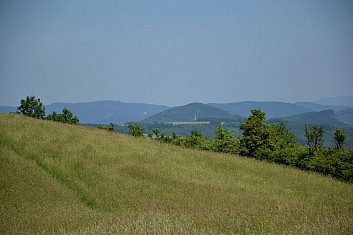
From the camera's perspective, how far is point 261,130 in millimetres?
37469

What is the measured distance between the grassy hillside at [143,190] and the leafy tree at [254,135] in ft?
38.0

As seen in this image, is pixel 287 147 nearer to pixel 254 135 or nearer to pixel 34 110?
pixel 254 135

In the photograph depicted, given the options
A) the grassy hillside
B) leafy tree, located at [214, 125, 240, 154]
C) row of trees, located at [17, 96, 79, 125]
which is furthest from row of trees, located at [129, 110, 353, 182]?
row of trees, located at [17, 96, 79, 125]

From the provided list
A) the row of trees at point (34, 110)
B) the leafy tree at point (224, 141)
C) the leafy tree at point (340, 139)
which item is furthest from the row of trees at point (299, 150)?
the row of trees at point (34, 110)

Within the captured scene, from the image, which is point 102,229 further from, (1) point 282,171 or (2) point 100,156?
(1) point 282,171

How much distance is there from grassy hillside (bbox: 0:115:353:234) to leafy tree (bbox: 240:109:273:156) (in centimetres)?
1159

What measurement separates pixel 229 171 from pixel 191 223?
13846 millimetres

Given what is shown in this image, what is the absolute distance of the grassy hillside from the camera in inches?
378

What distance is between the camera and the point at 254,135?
38156 millimetres

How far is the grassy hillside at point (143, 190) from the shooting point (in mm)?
9602

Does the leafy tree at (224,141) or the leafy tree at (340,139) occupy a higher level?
the leafy tree at (340,139)

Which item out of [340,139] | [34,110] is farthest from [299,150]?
[34,110]

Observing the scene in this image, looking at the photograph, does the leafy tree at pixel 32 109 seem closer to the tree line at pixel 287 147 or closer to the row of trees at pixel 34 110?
the row of trees at pixel 34 110

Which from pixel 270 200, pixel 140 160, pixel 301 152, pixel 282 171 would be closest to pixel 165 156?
pixel 140 160
